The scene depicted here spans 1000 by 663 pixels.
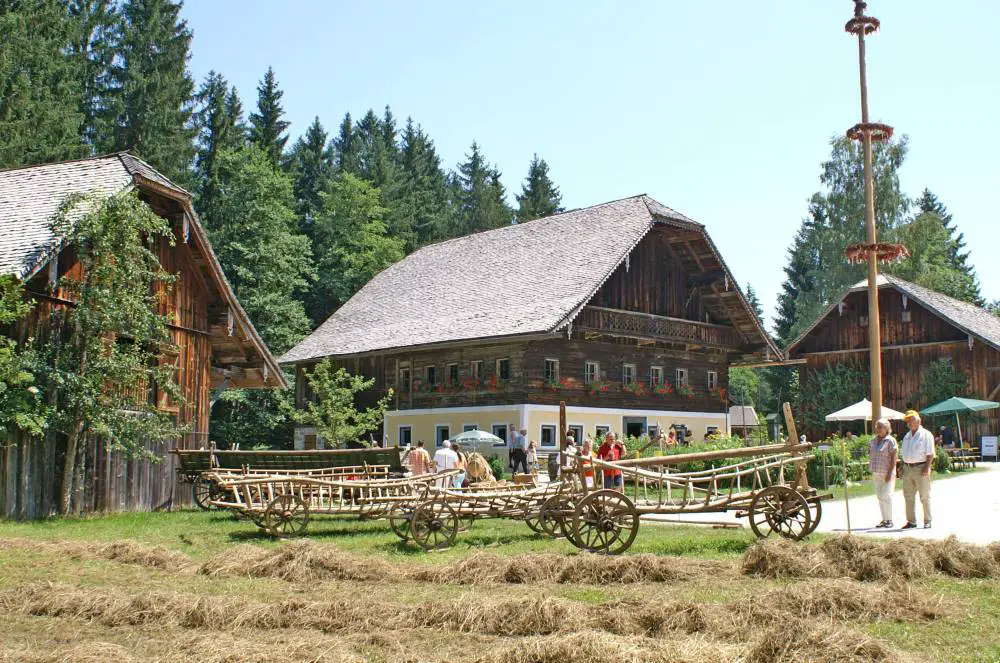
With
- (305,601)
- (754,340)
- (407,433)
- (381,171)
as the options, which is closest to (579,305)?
(407,433)

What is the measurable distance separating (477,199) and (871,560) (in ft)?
224

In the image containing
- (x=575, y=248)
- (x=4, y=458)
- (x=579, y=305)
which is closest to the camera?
(x=4, y=458)

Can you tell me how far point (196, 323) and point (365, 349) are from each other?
14.7 meters

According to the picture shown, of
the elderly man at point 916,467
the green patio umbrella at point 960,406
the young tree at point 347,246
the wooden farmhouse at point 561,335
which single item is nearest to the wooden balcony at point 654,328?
the wooden farmhouse at point 561,335

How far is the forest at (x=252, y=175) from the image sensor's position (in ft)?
145

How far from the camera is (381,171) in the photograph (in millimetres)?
68312

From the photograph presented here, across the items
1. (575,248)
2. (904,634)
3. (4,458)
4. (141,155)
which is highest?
(141,155)

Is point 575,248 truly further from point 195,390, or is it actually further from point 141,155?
point 141,155

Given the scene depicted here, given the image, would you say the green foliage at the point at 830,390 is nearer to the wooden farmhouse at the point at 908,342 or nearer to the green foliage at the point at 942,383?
the wooden farmhouse at the point at 908,342

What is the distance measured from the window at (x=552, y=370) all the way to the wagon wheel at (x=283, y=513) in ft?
65.5

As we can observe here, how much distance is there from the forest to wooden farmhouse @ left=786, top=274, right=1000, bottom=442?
8.01m

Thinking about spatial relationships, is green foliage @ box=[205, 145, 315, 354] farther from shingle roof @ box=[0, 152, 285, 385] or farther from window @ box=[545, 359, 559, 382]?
shingle roof @ box=[0, 152, 285, 385]

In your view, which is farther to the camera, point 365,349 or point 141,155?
point 141,155

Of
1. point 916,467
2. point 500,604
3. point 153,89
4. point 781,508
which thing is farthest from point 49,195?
point 153,89
